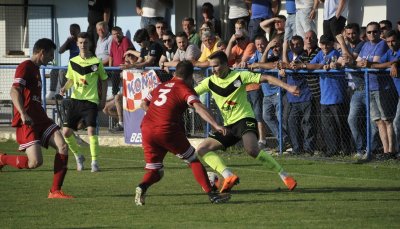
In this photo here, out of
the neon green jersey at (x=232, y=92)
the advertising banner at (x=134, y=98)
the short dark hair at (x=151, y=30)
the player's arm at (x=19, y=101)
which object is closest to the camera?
the player's arm at (x=19, y=101)

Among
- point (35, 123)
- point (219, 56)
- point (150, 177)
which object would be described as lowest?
point (150, 177)

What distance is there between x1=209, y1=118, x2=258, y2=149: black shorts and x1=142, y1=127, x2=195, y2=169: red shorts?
1317mm

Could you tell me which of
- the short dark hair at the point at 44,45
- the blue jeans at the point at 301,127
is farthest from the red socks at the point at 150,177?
the blue jeans at the point at 301,127

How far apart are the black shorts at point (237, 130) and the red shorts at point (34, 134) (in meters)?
2.25

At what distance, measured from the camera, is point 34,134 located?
15023 millimetres

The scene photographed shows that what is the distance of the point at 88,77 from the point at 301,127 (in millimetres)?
3938

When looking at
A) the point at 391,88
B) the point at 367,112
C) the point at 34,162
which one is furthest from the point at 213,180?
the point at 391,88

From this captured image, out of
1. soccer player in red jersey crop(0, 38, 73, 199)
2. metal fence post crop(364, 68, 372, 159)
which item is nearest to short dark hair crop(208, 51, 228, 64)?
soccer player in red jersey crop(0, 38, 73, 199)

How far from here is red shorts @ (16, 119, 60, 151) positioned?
14969 millimetres

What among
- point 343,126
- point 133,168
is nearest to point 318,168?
point 343,126

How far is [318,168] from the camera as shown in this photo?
1878 centimetres

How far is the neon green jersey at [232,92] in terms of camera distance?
15531 millimetres

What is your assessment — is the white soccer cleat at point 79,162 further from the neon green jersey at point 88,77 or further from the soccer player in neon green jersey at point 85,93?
the neon green jersey at point 88,77

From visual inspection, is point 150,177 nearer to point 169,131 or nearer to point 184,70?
point 169,131
